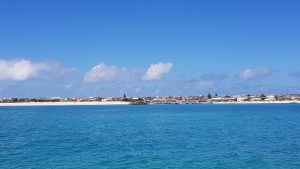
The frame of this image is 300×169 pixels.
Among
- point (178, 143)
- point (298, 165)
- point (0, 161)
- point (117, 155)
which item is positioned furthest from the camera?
point (178, 143)

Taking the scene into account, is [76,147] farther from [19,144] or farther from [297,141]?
[297,141]

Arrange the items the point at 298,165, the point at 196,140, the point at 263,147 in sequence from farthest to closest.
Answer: the point at 196,140 < the point at 263,147 < the point at 298,165

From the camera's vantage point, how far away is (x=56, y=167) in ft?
119

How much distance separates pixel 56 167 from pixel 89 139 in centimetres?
2245

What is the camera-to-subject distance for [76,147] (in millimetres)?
49219

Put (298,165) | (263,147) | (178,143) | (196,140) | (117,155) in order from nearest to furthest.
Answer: (298,165) < (117,155) < (263,147) < (178,143) < (196,140)

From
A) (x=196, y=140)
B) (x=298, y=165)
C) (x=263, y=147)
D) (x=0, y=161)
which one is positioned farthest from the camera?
(x=196, y=140)

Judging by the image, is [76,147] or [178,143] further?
[178,143]

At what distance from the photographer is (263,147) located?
47812 millimetres

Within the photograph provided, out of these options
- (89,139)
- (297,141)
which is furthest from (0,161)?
(297,141)

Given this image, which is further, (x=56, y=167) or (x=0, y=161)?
(x=0, y=161)

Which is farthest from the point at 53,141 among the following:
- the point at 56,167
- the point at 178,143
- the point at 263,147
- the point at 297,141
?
the point at 297,141

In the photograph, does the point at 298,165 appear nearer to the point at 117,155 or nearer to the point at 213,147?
the point at 213,147

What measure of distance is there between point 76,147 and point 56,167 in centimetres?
1292
